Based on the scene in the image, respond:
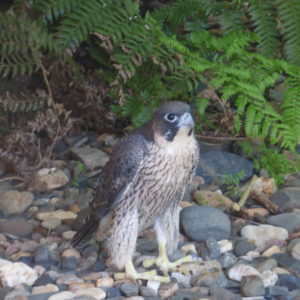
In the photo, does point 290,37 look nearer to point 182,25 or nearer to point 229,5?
point 229,5

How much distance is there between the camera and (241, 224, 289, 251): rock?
13.6 feet

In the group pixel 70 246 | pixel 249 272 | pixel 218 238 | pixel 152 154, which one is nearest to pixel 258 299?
pixel 249 272

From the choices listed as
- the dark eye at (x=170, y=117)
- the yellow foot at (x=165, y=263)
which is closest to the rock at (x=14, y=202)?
the yellow foot at (x=165, y=263)

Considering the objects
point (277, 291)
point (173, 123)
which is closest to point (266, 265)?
point (277, 291)

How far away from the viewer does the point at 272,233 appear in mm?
4191

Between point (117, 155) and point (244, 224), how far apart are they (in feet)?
3.81

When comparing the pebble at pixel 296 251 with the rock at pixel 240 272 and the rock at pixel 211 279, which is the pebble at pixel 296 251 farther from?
the rock at pixel 211 279

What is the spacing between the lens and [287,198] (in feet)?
15.3

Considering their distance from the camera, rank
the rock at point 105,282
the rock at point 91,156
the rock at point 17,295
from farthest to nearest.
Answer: the rock at point 91,156
the rock at point 105,282
the rock at point 17,295

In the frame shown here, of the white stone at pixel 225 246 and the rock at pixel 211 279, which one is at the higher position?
the white stone at pixel 225 246

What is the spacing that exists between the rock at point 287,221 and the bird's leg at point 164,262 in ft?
2.40

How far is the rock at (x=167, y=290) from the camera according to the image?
11.7 feet

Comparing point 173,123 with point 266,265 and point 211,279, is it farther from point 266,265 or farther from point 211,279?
point 266,265

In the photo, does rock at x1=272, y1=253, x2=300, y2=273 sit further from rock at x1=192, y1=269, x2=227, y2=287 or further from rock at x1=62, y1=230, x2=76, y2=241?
rock at x1=62, y1=230, x2=76, y2=241
